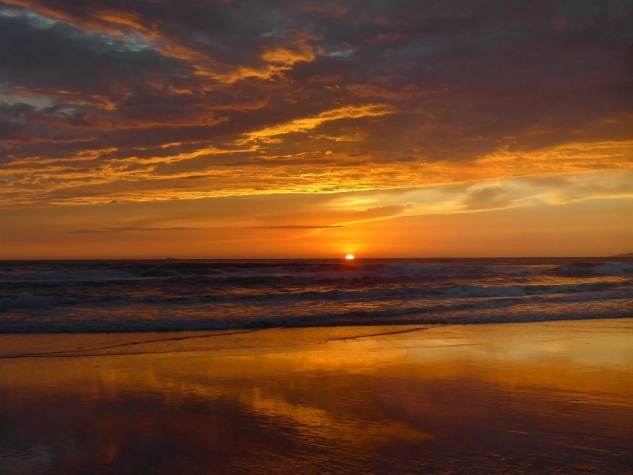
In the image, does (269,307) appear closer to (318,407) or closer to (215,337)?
(215,337)

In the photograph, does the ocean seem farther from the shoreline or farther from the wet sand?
the wet sand

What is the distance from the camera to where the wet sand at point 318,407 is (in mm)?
5305

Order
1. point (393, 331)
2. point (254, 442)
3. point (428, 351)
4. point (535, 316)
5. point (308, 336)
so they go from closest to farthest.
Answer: point (254, 442) < point (428, 351) < point (308, 336) < point (393, 331) < point (535, 316)

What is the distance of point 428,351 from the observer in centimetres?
1112

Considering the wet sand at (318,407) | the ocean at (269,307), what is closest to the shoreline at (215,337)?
the wet sand at (318,407)

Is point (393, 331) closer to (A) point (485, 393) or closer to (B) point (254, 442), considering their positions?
(A) point (485, 393)

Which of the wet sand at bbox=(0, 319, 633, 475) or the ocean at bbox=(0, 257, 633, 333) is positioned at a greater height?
the ocean at bbox=(0, 257, 633, 333)

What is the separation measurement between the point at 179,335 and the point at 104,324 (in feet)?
8.36

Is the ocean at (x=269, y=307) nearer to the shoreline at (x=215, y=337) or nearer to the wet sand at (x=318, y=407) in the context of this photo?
the shoreline at (x=215, y=337)

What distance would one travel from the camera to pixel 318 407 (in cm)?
708

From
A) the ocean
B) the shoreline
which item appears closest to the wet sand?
the shoreline

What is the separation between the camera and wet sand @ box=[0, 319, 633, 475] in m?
5.30

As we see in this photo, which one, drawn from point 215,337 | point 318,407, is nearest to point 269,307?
point 215,337

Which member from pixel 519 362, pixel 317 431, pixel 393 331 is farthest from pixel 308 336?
pixel 317 431
